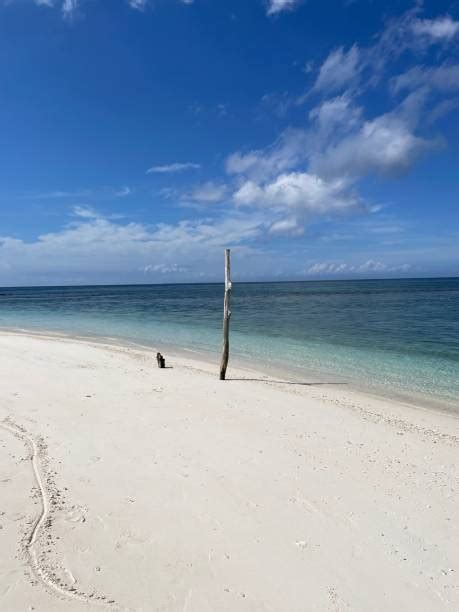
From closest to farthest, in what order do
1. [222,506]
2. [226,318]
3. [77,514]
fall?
[77,514] → [222,506] → [226,318]

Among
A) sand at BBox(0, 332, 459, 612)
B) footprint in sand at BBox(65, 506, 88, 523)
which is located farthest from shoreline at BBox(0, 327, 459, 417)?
footprint in sand at BBox(65, 506, 88, 523)

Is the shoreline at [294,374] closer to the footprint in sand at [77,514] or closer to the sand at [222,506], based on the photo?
the sand at [222,506]

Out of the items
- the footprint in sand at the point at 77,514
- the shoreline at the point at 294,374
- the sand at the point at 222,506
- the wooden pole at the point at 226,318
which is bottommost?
the shoreline at the point at 294,374

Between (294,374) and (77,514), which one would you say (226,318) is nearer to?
(294,374)

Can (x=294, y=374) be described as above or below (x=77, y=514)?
below

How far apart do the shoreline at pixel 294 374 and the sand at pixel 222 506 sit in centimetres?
130

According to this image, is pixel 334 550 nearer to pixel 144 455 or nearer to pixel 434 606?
pixel 434 606

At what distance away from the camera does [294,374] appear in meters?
14.9

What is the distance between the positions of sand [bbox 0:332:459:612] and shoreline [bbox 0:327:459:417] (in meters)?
1.30

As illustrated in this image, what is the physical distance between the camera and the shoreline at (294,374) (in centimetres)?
1154

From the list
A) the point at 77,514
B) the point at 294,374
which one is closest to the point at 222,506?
the point at 77,514

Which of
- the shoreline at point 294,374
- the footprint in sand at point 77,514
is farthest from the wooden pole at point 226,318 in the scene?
the footprint in sand at point 77,514

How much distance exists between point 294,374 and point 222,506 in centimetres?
985

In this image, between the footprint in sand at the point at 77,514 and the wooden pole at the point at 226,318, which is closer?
the footprint in sand at the point at 77,514
